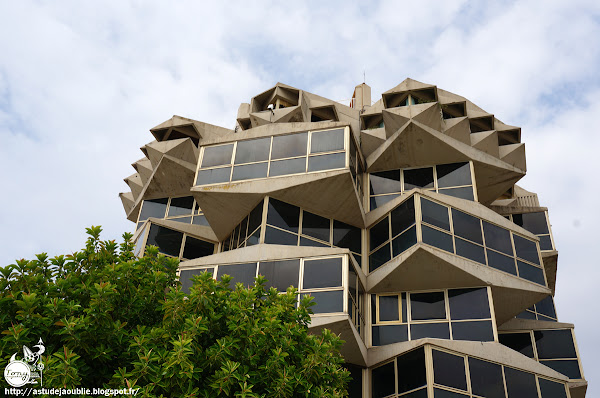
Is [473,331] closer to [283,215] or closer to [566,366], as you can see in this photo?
[566,366]

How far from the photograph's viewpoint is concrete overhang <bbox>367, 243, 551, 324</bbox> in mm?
18703

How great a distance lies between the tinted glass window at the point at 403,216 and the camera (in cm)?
1994

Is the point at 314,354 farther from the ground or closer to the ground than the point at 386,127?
closer to the ground

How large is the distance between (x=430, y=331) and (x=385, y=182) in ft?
23.8

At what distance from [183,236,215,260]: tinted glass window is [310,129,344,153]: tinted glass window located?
20.4ft

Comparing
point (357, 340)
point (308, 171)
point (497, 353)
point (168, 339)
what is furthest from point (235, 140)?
point (168, 339)

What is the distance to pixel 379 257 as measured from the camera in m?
20.8

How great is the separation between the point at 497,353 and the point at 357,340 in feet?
13.7

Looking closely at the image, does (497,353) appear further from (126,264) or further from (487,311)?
(126,264)

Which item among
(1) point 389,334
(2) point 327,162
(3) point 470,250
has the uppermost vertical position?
(2) point 327,162

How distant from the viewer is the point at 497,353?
56.0 ft

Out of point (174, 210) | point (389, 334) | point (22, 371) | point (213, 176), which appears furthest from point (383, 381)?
point (174, 210)

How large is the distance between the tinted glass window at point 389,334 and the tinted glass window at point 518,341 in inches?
213

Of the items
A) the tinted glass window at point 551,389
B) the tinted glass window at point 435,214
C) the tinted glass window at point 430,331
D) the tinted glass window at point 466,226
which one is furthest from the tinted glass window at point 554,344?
the tinted glass window at point 435,214
